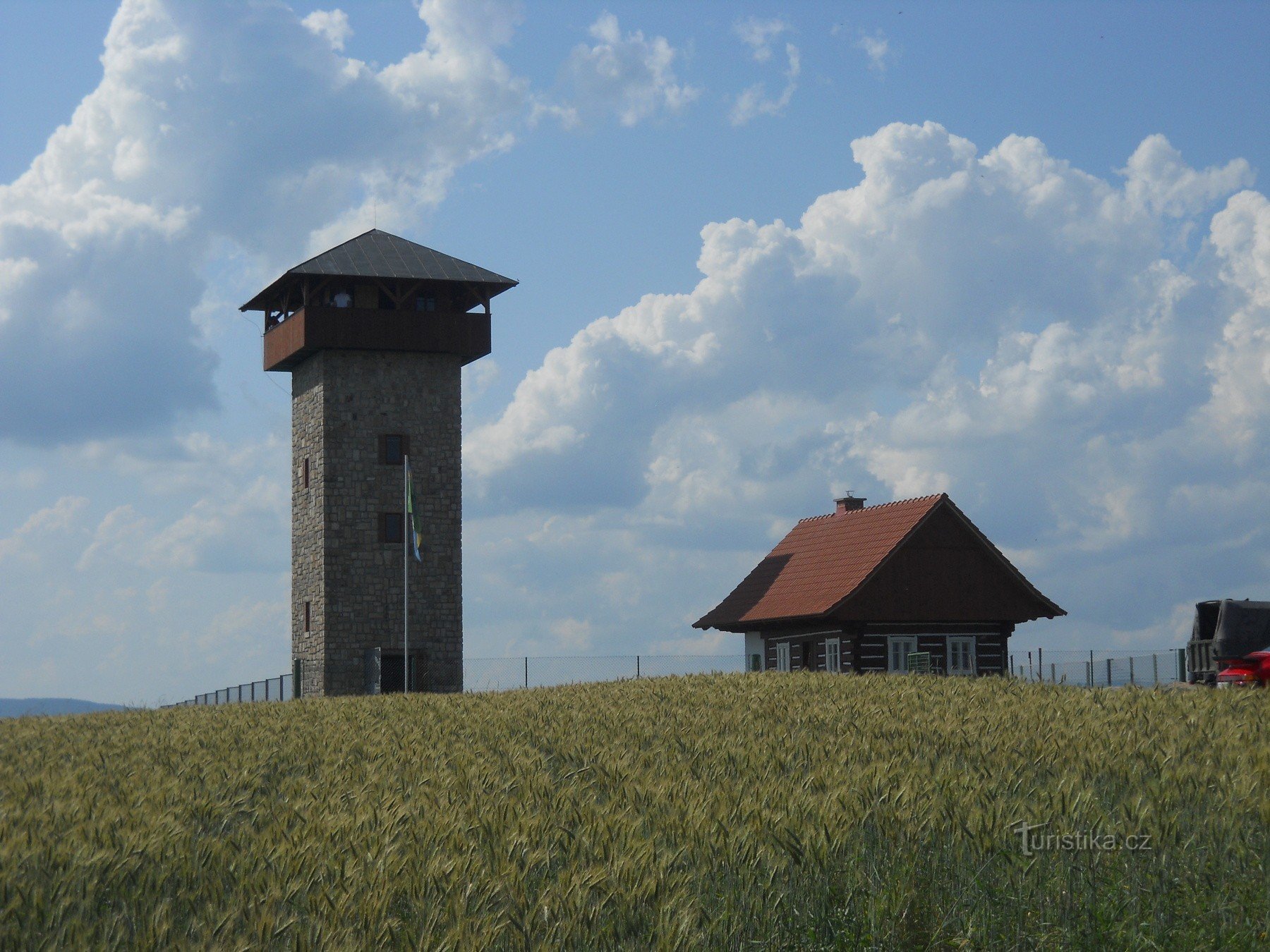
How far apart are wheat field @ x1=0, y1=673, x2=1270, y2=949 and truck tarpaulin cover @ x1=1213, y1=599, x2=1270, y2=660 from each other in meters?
15.6

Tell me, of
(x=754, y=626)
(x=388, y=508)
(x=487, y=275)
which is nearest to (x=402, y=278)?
(x=487, y=275)

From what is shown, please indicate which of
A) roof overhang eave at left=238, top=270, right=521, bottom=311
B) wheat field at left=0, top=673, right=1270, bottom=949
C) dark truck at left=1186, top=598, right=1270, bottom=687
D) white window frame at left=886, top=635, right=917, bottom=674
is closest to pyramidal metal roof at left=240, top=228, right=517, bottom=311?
roof overhang eave at left=238, top=270, right=521, bottom=311

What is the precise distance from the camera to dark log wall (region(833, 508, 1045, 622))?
3428cm

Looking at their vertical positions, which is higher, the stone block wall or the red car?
the stone block wall

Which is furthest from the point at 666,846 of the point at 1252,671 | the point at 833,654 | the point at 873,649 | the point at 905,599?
the point at 833,654

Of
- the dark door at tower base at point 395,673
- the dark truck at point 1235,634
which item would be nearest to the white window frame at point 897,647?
the dark truck at point 1235,634

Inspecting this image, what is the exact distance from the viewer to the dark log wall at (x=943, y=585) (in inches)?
1350

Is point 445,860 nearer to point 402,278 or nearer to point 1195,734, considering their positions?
point 1195,734

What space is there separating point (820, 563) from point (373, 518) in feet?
41.5

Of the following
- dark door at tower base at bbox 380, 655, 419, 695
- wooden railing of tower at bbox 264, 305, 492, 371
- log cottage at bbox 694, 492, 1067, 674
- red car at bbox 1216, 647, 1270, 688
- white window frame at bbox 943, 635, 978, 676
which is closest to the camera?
red car at bbox 1216, 647, 1270, 688

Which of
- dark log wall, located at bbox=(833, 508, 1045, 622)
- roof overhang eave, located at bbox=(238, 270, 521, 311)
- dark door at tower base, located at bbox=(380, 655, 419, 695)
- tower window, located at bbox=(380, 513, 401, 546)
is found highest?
roof overhang eave, located at bbox=(238, 270, 521, 311)

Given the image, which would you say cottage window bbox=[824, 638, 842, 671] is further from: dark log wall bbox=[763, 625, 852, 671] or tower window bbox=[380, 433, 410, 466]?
tower window bbox=[380, 433, 410, 466]

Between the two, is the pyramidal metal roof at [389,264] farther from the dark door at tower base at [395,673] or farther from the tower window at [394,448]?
the dark door at tower base at [395,673]

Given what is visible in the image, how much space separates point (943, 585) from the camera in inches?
1378
